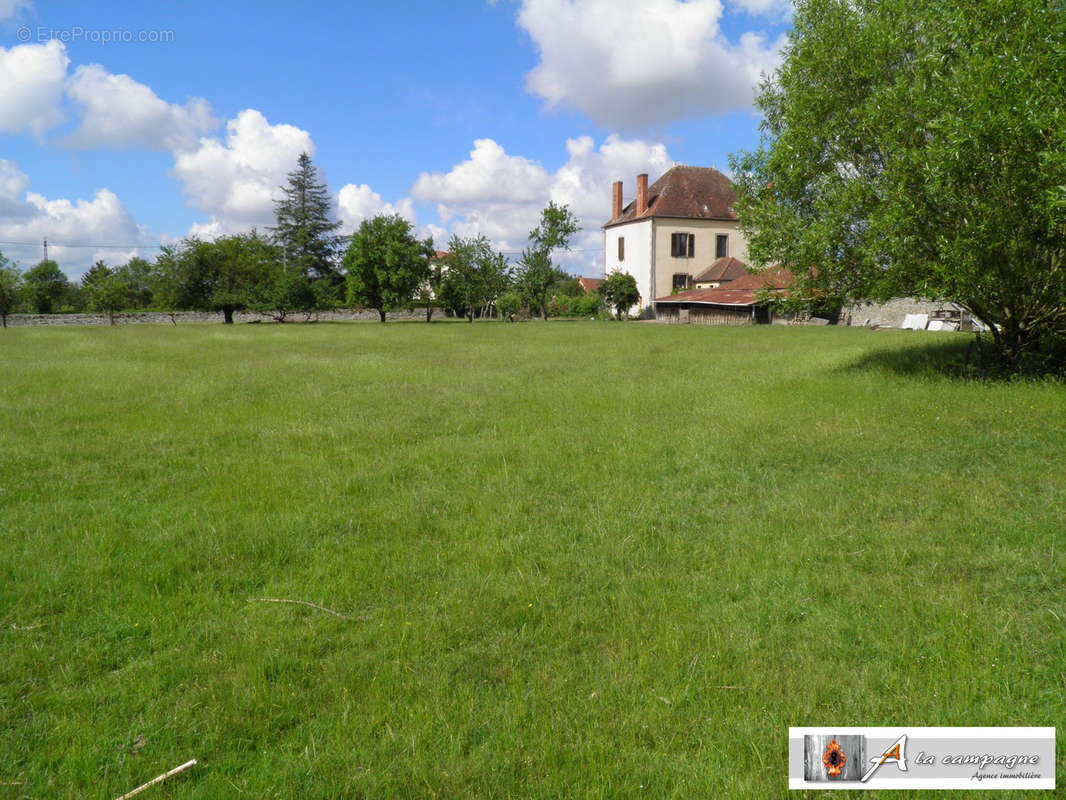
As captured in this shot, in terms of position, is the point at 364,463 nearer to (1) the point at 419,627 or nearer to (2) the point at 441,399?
(1) the point at 419,627

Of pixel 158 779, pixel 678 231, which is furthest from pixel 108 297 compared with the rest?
pixel 158 779

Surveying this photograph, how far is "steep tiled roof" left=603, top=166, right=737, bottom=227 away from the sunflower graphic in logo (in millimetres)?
64265

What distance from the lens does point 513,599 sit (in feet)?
16.3

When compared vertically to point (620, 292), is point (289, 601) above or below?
below

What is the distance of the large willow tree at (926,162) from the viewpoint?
475 inches

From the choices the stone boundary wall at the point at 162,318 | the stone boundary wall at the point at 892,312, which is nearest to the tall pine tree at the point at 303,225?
the stone boundary wall at the point at 162,318

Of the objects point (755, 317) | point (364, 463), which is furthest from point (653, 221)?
point (364, 463)

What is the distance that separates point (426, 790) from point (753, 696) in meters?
1.79

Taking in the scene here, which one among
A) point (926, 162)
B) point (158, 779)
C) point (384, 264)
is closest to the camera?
point (158, 779)

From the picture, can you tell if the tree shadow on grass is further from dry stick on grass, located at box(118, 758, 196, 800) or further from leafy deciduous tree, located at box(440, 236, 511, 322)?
leafy deciduous tree, located at box(440, 236, 511, 322)

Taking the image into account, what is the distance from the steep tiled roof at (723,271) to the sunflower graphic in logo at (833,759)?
201 ft

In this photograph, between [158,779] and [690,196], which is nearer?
[158,779]

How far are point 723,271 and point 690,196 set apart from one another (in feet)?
28.8

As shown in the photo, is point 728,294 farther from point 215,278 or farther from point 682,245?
point 215,278
